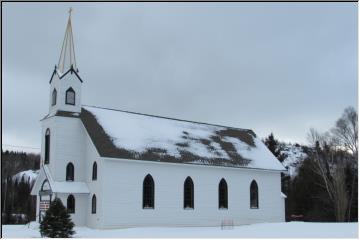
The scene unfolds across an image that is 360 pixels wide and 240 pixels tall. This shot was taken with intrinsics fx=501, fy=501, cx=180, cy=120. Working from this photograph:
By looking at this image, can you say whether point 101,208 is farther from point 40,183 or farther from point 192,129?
point 192,129

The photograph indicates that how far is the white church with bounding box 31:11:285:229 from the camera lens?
113 feet

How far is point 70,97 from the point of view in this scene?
37719 mm

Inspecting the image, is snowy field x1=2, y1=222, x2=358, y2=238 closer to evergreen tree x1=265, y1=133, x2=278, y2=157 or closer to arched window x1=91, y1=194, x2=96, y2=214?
arched window x1=91, y1=194, x2=96, y2=214

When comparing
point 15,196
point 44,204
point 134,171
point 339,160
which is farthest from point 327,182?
point 15,196

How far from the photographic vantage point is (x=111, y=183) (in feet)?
112

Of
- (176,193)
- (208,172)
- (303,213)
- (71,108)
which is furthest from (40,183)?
(303,213)

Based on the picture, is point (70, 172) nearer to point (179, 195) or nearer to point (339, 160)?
point (179, 195)

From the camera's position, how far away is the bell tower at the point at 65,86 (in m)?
37.3

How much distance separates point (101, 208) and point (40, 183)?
634 centimetres

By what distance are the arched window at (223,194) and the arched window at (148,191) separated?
6.64 m

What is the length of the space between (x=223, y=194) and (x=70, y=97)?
14.2 m

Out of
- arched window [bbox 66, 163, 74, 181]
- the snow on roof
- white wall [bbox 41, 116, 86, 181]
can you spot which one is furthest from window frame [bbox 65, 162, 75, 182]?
the snow on roof

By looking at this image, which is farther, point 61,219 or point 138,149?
point 138,149

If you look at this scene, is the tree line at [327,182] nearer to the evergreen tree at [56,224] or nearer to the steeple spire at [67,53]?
the steeple spire at [67,53]
